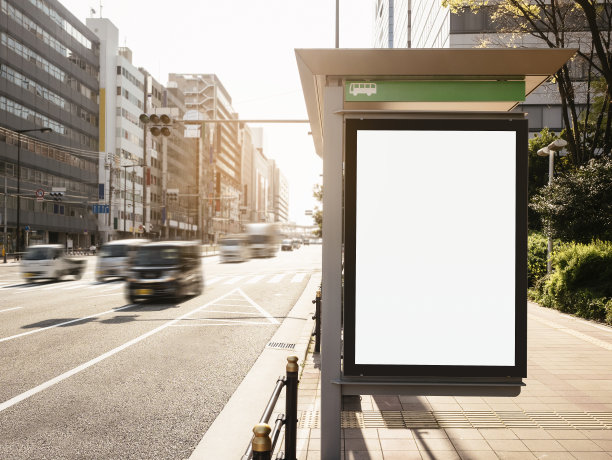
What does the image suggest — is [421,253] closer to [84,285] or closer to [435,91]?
[435,91]

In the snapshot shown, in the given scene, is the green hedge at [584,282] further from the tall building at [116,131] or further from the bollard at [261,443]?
the tall building at [116,131]

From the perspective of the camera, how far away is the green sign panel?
3.82 metres

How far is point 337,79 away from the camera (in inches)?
154

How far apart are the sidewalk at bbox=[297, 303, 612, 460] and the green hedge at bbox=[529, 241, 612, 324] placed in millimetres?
4981

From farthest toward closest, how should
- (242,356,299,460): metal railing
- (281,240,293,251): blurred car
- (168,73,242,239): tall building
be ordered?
(168,73,242,239): tall building < (281,240,293,251): blurred car < (242,356,299,460): metal railing

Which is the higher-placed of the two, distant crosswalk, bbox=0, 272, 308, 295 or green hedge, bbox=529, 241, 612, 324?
green hedge, bbox=529, 241, 612, 324

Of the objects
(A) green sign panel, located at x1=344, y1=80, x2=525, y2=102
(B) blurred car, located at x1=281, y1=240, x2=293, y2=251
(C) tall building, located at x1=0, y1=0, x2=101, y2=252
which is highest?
(C) tall building, located at x1=0, y1=0, x2=101, y2=252

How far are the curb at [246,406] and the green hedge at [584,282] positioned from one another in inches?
280

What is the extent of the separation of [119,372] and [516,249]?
625 cm

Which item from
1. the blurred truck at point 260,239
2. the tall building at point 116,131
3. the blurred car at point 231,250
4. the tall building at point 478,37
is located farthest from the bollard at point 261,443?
the tall building at point 116,131

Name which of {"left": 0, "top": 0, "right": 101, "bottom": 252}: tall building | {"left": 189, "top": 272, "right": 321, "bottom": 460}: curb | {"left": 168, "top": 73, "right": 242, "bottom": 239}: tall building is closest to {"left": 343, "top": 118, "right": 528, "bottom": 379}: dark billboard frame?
{"left": 189, "top": 272, "right": 321, "bottom": 460}: curb

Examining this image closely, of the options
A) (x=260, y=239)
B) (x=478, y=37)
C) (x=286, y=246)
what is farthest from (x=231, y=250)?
(x=286, y=246)

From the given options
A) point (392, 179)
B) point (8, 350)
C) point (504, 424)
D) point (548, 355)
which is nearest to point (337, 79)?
point (392, 179)

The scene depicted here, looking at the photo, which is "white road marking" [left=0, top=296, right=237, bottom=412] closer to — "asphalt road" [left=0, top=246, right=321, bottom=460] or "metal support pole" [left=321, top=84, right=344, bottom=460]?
"asphalt road" [left=0, top=246, right=321, bottom=460]
